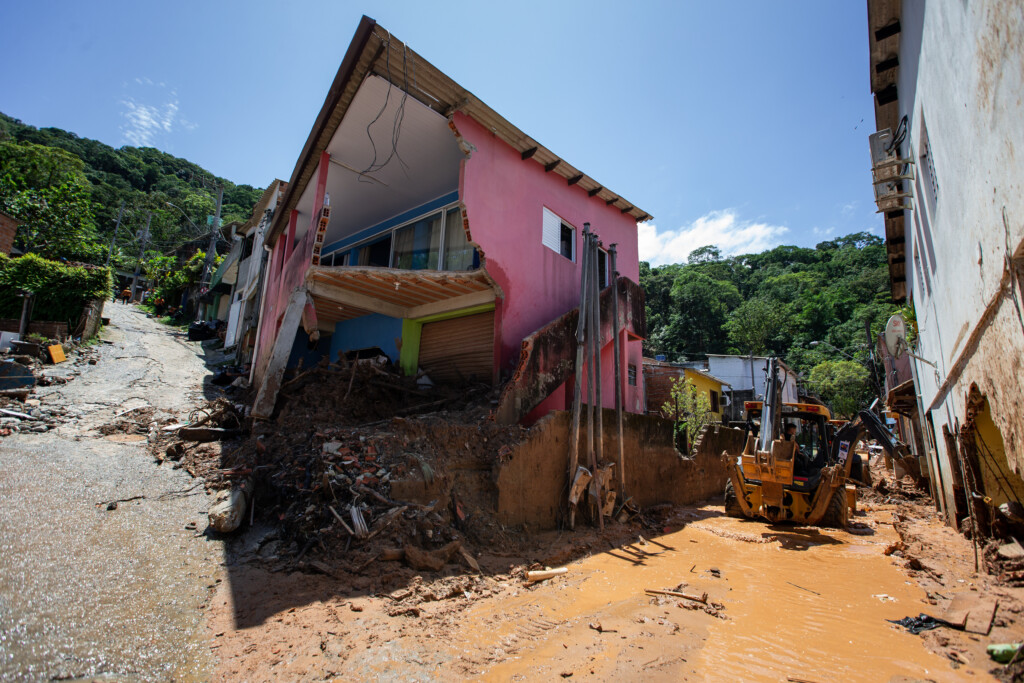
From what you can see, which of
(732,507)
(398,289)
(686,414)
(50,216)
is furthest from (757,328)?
(50,216)

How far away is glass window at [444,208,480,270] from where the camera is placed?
1052 centimetres

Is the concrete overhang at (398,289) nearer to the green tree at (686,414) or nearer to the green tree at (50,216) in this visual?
the green tree at (686,414)

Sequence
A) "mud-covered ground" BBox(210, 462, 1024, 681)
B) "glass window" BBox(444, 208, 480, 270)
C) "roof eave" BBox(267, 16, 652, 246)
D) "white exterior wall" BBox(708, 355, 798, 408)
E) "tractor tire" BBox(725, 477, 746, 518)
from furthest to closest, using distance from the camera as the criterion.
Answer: "white exterior wall" BBox(708, 355, 798, 408) < "tractor tire" BBox(725, 477, 746, 518) < "glass window" BBox(444, 208, 480, 270) < "roof eave" BBox(267, 16, 652, 246) < "mud-covered ground" BBox(210, 462, 1024, 681)

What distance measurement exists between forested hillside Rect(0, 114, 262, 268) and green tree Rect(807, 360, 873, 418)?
51453 mm

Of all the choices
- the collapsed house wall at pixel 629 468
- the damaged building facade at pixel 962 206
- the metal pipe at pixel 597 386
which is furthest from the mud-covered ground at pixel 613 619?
the damaged building facade at pixel 962 206

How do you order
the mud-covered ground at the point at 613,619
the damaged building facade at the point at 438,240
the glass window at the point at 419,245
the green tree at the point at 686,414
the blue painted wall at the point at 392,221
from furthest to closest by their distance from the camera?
the green tree at the point at 686,414
the blue painted wall at the point at 392,221
the glass window at the point at 419,245
the damaged building facade at the point at 438,240
the mud-covered ground at the point at 613,619

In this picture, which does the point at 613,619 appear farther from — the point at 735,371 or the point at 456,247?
the point at 735,371

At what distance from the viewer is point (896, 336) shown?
7.78m

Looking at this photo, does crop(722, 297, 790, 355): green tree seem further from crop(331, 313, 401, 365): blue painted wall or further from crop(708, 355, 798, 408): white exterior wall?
crop(331, 313, 401, 365): blue painted wall

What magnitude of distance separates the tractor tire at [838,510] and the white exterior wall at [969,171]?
9.21ft

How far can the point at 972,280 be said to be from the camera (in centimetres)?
472

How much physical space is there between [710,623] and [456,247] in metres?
8.47

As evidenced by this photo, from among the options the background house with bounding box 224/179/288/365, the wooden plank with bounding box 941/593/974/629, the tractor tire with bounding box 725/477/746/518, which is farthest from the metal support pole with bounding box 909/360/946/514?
the background house with bounding box 224/179/288/365

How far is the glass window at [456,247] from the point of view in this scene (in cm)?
1052
